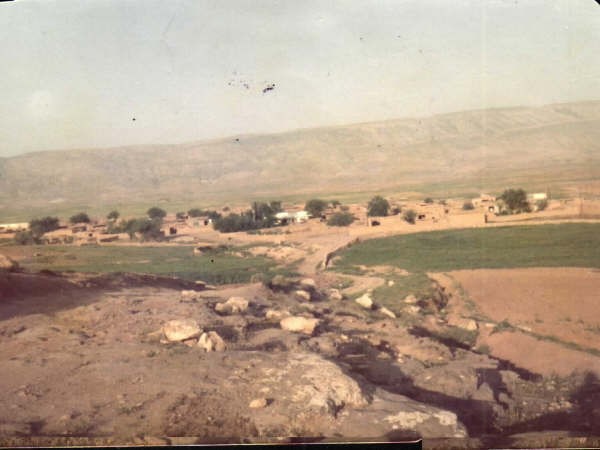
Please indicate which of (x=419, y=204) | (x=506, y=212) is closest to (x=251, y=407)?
(x=419, y=204)

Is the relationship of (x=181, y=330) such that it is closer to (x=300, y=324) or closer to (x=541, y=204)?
(x=300, y=324)

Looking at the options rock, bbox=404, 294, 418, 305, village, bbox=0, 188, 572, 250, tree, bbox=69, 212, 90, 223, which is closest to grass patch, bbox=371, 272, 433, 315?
rock, bbox=404, 294, 418, 305

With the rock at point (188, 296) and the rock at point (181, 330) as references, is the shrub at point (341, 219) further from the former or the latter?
the rock at point (181, 330)

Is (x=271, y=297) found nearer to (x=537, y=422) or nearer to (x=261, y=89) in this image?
(x=261, y=89)

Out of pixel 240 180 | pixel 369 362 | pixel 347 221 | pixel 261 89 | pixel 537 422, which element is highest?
pixel 261 89

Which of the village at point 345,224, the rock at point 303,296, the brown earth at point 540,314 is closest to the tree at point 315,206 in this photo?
the village at point 345,224

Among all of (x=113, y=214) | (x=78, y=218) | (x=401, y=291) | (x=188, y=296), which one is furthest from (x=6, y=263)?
(x=401, y=291)
